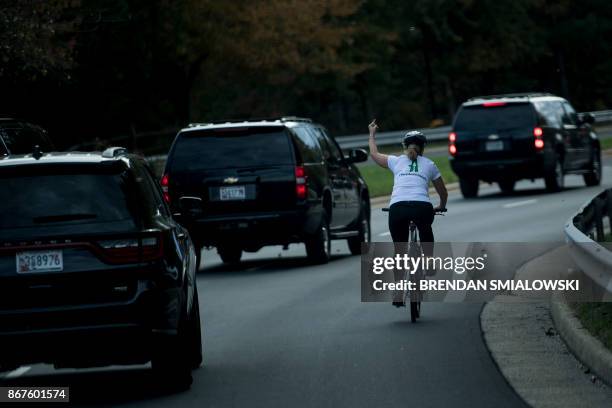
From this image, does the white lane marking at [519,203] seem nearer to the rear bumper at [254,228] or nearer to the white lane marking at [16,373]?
the rear bumper at [254,228]

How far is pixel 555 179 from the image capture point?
33.1 m

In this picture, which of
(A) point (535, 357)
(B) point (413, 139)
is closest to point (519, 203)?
(B) point (413, 139)

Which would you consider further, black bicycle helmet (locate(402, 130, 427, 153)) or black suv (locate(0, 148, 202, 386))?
black bicycle helmet (locate(402, 130, 427, 153))

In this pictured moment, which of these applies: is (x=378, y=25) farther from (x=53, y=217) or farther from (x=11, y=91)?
(x=53, y=217)

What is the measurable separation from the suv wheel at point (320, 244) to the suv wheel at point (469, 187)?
13035mm

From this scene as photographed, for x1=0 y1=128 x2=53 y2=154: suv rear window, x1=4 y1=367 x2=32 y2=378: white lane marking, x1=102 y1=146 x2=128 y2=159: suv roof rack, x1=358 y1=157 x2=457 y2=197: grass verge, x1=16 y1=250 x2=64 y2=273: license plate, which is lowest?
x1=358 y1=157 x2=457 y2=197: grass verge

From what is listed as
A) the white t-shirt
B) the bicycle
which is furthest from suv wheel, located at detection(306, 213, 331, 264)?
the bicycle

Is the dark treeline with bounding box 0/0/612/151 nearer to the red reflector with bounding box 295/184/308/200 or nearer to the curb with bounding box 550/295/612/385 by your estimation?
the red reflector with bounding box 295/184/308/200

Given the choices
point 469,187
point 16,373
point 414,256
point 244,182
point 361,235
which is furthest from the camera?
point 469,187

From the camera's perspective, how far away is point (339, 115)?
8788 cm

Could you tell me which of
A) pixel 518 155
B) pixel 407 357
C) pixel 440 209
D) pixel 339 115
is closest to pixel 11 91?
pixel 518 155

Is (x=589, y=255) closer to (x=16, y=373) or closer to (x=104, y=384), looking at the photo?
(x=104, y=384)

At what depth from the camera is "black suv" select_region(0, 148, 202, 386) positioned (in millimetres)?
9828

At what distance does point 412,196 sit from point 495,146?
18.5 m
